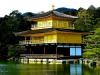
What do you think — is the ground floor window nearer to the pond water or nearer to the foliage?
the foliage

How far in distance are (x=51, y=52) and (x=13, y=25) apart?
17.7 meters

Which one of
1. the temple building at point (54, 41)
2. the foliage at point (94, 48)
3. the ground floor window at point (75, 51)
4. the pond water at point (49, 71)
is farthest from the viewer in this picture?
the ground floor window at point (75, 51)

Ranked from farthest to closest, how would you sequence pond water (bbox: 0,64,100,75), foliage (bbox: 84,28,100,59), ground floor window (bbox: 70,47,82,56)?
ground floor window (bbox: 70,47,82,56)
foliage (bbox: 84,28,100,59)
pond water (bbox: 0,64,100,75)

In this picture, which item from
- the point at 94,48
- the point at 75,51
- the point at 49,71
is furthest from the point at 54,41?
the point at 49,71

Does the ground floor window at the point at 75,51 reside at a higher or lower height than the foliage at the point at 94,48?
lower

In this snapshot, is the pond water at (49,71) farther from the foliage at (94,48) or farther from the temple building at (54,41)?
the temple building at (54,41)

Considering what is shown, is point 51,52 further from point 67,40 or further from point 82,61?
point 82,61

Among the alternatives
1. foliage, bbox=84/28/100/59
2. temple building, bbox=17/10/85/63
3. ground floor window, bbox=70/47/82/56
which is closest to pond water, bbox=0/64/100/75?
foliage, bbox=84/28/100/59

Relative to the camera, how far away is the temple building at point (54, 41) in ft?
169

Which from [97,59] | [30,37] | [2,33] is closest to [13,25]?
[2,33]

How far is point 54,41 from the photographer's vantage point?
5228cm

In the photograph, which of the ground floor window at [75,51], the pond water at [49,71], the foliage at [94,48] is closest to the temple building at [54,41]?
the ground floor window at [75,51]

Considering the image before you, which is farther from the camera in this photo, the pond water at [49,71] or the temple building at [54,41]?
the temple building at [54,41]

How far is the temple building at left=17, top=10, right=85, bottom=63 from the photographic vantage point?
5163cm
